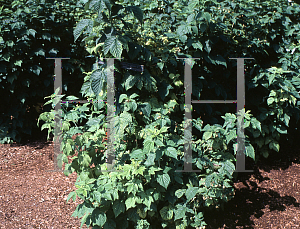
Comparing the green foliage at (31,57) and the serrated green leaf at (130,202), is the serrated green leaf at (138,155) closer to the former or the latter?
the serrated green leaf at (130,202)

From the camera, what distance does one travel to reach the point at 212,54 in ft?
10.7

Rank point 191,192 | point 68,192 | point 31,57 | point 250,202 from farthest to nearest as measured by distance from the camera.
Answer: point 31,57
point 68,192
point 250,202
point 191,192

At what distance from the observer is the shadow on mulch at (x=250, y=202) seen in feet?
9.78

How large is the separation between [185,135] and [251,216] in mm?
1129

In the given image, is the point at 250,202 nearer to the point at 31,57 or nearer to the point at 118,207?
the point at 118,207

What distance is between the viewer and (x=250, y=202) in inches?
128

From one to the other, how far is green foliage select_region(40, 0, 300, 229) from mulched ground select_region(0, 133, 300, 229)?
36 cm

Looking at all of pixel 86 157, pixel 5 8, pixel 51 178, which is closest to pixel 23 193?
pixel 51 178

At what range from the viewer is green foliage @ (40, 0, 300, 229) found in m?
2.46

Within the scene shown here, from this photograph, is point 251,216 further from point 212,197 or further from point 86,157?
point 86,157

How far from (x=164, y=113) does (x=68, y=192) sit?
158 cm

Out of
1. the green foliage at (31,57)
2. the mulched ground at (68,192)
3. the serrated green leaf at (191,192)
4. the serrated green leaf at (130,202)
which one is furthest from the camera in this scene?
the green foliage at (31,57)

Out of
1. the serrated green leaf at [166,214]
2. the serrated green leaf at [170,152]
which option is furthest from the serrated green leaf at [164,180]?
the serrated green leaf at [166,214]

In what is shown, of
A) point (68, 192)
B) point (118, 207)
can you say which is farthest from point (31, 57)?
point (118, 207)
